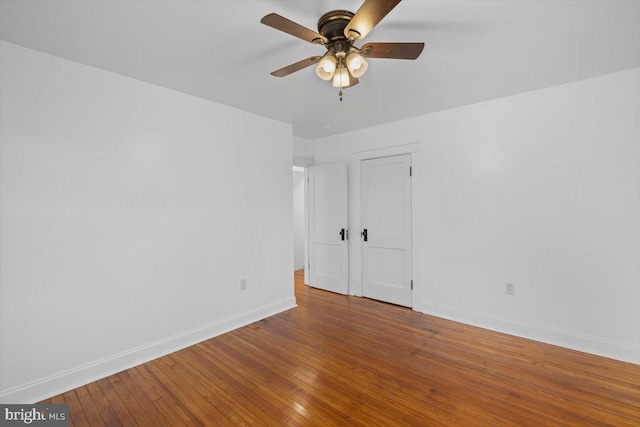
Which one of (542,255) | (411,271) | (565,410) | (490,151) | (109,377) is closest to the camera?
(565,410)

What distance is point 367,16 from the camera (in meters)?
1.36

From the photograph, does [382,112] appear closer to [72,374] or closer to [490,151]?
[490,151]

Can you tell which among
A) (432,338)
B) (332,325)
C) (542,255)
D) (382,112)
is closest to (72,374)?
(332,325)

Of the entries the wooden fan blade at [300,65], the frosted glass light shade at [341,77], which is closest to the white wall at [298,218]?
the wooden fan blade at [300,65]

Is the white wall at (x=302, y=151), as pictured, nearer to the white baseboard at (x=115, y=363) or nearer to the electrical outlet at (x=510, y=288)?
the white baseboard at (x=115, y=363)

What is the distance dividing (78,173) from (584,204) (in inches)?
176

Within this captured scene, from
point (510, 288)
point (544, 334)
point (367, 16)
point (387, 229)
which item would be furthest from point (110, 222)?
point (544, 334)

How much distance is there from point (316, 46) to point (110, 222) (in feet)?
7.30

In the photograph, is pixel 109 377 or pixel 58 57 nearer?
pixel 58 57

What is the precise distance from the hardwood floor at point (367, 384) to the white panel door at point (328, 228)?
1.50 meters

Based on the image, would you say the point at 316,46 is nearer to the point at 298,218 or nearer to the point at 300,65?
the point at 300,65

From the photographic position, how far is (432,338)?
9.51 ft

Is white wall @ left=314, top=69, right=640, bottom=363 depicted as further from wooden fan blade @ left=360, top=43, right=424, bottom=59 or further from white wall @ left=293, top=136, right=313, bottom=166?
wooden fan blade @ left=360, top=43, right=424, bottom=59

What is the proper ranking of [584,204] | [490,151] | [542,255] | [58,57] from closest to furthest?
[58,57] < [584,204] < [542,255] < [490,151]
